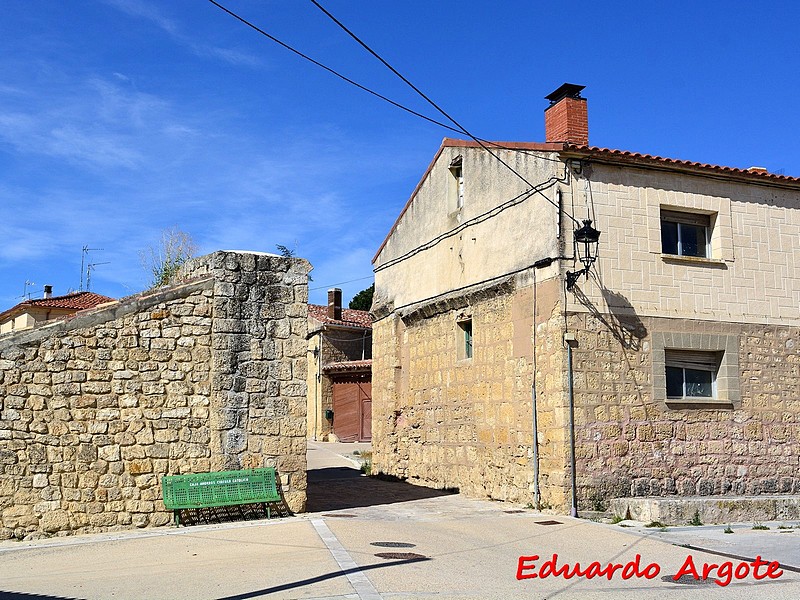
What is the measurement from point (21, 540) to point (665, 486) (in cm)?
922

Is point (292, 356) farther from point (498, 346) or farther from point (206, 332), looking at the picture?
point (498, 346)

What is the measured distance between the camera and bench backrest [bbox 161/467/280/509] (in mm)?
10555

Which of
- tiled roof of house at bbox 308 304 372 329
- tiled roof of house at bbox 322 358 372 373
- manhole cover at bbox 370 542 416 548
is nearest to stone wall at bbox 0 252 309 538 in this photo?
manhole cover at bbox 370 542 416 548

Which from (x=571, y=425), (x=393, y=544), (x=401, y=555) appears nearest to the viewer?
(x=401, y=555)

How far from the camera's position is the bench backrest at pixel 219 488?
10.6 m

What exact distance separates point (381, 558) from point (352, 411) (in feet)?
78.5

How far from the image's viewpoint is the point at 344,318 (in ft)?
118

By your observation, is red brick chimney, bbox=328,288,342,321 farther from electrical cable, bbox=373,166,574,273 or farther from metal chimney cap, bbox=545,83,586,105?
metal chimney cap, bbox=545,83,586,105

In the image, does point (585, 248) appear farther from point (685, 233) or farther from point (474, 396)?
point (474, 396)

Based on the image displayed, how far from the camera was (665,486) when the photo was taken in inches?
495

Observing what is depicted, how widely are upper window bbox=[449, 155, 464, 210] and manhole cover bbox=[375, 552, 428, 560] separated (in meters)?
8.57

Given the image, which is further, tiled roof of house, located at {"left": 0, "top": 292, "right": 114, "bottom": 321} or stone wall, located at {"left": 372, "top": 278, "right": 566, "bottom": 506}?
tiled roof of house, located at {"left": 0, "top": 292, "right": 114, "bottom": 321}

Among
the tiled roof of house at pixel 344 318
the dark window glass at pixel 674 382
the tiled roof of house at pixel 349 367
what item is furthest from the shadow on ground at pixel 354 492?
the tiled roof of house at pixel 344 318

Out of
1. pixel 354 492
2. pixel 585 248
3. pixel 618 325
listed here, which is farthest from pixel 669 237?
pixel 354 492
